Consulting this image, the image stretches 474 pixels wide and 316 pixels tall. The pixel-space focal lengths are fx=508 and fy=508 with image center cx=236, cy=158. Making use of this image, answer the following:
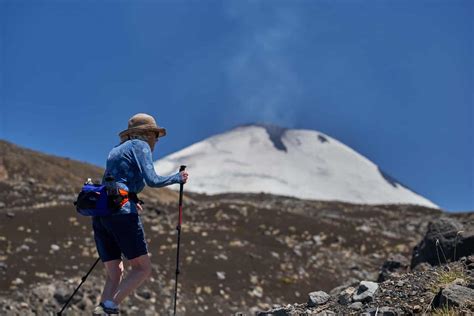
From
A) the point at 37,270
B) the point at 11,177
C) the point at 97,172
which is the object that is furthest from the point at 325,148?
the point at 37,270

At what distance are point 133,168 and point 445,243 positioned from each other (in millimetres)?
6273

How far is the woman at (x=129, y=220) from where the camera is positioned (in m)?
5.61

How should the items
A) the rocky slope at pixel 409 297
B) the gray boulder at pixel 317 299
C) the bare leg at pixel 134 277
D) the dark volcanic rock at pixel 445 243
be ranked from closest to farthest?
the rocky slope at pixel 409 297, the bare leg at pixel 134 277, the gray boulder at pixel 317 299, the dark volcanic rock at pixel 445 243

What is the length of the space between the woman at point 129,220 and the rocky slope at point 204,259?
19.7 feet

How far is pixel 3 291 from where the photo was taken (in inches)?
528

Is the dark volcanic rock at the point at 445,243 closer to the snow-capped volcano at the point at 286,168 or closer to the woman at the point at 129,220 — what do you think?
the woman at the point at 129,220

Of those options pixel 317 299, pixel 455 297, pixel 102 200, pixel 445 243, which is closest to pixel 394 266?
pixel 445 243

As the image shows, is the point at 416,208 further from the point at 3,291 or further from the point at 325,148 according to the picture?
the point at 3,291

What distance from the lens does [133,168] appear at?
229 inches

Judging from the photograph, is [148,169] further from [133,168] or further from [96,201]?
[96,201]

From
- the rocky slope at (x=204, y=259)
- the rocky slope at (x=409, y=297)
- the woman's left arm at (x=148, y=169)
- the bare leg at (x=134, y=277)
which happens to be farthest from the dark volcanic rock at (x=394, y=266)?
the woman's left arm at (x=148, y=169)

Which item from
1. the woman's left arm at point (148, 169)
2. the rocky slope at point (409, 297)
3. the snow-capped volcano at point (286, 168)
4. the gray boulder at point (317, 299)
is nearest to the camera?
the rocky slope at point (409, 297)

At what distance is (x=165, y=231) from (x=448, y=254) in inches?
585

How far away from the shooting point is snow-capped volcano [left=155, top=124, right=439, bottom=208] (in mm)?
100450
